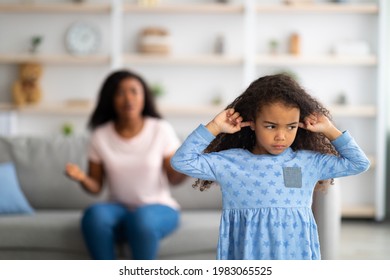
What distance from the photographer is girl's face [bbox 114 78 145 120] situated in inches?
87.4

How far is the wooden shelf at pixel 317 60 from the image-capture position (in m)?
4.68

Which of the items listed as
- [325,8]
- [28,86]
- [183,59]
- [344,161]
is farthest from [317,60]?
[344,161]

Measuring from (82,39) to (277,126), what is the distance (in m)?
4.10

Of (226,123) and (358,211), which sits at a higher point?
(226,123)

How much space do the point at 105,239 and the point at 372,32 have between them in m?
3.21

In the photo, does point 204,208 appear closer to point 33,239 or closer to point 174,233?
point 174,233

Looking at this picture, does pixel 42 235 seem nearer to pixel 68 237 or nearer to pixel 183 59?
pixel 68 237

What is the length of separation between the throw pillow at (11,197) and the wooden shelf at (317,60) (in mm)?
2377

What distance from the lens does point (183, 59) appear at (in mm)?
4711

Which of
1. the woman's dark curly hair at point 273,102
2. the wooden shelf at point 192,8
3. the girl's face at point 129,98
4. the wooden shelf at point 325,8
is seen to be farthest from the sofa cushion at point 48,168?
the wooden shelf at point 325,8

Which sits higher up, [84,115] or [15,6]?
[15,6]

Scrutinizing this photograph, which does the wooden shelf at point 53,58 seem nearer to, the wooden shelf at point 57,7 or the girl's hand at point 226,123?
the wooden shelf at point 57,7

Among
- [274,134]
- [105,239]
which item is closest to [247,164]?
[274,134]

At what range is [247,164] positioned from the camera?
102cm
